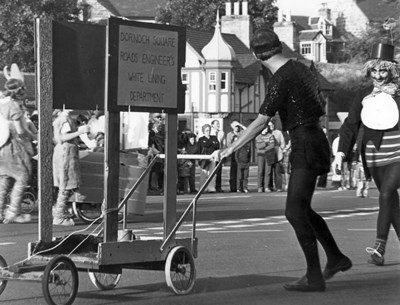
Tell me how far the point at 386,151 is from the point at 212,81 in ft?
215

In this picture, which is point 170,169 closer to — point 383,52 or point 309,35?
point 383,52

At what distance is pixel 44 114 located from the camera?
820 cm

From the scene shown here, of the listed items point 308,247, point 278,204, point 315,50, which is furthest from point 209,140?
point 315,50

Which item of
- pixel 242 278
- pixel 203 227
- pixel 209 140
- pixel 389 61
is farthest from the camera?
pixel 209 140

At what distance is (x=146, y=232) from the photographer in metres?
14.5

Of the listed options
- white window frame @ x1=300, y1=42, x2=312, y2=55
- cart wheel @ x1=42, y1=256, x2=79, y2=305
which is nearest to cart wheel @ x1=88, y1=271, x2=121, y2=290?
cart wheel @ x1=42, y1=256, x2=79, y2=305

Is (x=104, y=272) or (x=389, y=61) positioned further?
(x=389, y=61)

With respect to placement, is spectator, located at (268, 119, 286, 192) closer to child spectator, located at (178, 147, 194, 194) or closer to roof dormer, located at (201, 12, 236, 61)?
child spectator, located at (178, 147, 194, 194)

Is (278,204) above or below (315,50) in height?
below

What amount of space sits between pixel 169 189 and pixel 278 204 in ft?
44.3

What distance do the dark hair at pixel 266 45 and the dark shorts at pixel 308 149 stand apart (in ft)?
2.09

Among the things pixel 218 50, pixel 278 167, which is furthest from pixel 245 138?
pixel 218 50

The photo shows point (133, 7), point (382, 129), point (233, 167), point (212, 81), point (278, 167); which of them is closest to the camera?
point (382, 129)

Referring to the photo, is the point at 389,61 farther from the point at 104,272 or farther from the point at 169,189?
the point at 104,272
